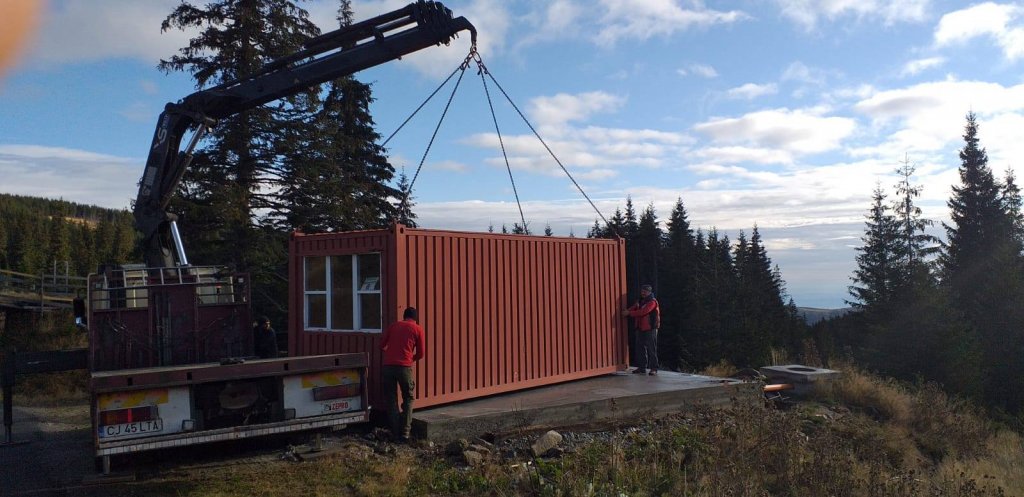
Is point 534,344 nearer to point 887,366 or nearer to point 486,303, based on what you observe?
point 486,303

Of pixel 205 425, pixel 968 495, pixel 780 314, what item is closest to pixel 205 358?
pixel 205 425

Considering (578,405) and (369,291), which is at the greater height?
(369,291)

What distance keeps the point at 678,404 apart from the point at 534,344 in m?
2.37

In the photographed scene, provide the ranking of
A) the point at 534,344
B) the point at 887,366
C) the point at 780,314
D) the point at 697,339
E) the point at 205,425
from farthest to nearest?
the point at 780,314 < the point at 697,339 < the point at 887,366 < the point at 534,344 < the point at 205,425

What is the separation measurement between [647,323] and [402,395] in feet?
17.6

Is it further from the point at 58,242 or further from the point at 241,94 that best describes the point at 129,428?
the point at 58,242

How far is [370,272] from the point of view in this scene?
33.1ft

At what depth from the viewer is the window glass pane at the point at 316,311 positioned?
35.0 ft

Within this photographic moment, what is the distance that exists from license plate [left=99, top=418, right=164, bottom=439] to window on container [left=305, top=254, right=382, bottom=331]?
124 inches

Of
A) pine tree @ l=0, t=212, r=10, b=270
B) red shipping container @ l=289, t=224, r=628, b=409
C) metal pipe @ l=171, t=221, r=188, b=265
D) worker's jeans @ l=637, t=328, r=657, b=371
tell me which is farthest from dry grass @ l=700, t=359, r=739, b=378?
pine tree @ l=0, t=212, r=10, b=270

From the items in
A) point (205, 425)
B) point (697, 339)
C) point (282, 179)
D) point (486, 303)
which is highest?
point (282, 179)

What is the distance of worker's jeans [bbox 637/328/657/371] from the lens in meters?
13.0

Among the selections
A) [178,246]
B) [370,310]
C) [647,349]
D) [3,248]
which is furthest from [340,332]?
[3,248]

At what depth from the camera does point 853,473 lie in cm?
834
